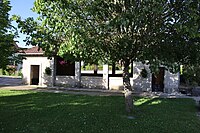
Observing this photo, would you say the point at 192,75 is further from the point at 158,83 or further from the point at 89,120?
A: the point at 89,120

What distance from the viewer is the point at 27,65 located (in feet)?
89.1

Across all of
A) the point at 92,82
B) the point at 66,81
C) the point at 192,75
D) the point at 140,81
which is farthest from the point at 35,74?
the point at 192,75

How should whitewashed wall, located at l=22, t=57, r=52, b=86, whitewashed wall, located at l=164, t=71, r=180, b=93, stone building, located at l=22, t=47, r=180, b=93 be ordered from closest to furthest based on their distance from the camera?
1. whitewashed wall, located at l=164, t=71, r=180, b=93
2. stone building, located at l=22, t=47, r=180, b=93
3. whitewashed wall, located at l=22, t=57, r=52, b=86

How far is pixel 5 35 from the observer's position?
30.5ft

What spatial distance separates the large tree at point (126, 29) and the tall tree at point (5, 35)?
1125 mm

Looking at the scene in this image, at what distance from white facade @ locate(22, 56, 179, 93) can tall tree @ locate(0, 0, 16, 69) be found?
12.5 m

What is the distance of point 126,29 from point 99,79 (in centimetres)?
1450

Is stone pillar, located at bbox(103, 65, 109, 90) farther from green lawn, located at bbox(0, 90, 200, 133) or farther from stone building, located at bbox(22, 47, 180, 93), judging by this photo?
green lawn, located at bbox(0, 90, 200, 133)

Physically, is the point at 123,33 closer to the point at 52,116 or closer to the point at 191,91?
the point at 52,116

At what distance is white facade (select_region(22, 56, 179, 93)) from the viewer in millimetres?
22547

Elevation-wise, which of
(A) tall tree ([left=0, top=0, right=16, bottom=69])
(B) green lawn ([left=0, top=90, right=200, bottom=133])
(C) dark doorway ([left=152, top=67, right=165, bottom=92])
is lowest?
(B) green lawn ([left=0, top=90, right=200, bottom=133])

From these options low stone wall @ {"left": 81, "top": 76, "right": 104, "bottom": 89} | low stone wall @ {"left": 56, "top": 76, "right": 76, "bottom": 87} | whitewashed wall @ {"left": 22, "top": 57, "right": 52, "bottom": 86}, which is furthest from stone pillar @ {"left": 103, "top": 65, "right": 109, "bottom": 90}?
whitewashed wall @ {"left": 22, "top": 57, "right": 52, "bottom": 86}

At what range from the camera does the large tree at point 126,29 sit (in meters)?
8.86

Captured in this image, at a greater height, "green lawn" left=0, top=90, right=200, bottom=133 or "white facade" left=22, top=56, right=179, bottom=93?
"white facade" left=22, top=56, right=179, bottom=93
